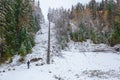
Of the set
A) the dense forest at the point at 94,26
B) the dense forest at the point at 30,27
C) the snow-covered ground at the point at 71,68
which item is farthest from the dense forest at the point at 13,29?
the dense forest at the point at 94,26

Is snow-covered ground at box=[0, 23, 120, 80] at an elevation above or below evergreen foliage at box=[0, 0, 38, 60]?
below

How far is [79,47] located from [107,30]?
17.1 meters

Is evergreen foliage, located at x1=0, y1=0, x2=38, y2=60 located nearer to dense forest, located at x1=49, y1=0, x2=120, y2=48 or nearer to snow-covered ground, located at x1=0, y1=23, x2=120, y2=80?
snow-covered ground, located at x1=0, y1=23, x2=120, y2=80

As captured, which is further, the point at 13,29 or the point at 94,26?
the point at 94,26

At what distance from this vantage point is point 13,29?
4728 centimetres

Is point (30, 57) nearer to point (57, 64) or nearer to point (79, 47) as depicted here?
point (57, 64)

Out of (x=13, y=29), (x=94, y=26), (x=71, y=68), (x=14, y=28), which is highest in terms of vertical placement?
(x=94, y=26)

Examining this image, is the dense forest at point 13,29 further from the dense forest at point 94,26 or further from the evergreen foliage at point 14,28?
the dense forest at point 94,26

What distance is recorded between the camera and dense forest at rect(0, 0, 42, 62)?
42500 mm

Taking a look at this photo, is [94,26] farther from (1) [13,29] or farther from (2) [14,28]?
(1) [13,29]

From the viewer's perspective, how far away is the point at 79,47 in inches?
2862

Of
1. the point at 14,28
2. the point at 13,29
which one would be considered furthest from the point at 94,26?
Answer: the point at 13,29

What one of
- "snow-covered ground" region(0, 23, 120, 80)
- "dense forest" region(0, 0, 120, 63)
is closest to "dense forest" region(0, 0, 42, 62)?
"dense forest" region(0, 0, 120, 63)

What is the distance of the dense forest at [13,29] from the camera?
42.5 m
